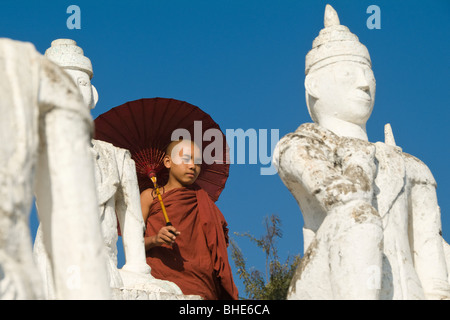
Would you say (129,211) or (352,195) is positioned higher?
(129,211)

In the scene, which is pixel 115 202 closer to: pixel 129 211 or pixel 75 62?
pixel 129 211

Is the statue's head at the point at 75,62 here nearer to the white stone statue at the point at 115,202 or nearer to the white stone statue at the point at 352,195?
the white stone statue at the point at 115,202

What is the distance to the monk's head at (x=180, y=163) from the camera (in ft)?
35.1

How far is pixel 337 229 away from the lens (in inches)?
268

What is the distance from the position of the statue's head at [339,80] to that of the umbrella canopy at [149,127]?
2.55 meters

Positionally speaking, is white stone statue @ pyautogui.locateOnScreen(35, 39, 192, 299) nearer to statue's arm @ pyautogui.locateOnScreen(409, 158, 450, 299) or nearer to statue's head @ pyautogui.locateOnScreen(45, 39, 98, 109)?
statue's head @ pyautogui.locateOnScreen(45, 39, 98, 109)

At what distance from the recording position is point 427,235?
7.93m

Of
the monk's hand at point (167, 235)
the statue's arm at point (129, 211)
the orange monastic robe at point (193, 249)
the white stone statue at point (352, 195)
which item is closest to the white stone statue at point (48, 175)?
the white stone statue at point (352, 195)

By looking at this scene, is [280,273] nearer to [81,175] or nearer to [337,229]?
[337,229]

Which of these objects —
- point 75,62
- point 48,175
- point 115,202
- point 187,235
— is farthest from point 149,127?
point 48,175

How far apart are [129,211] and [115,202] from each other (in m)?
0.17

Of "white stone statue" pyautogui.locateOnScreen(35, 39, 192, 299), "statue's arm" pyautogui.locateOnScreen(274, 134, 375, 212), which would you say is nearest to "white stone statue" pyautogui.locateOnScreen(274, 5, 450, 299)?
"statue's arm" pyautogui.locateOnScreen(274, 134, 375, 212)
